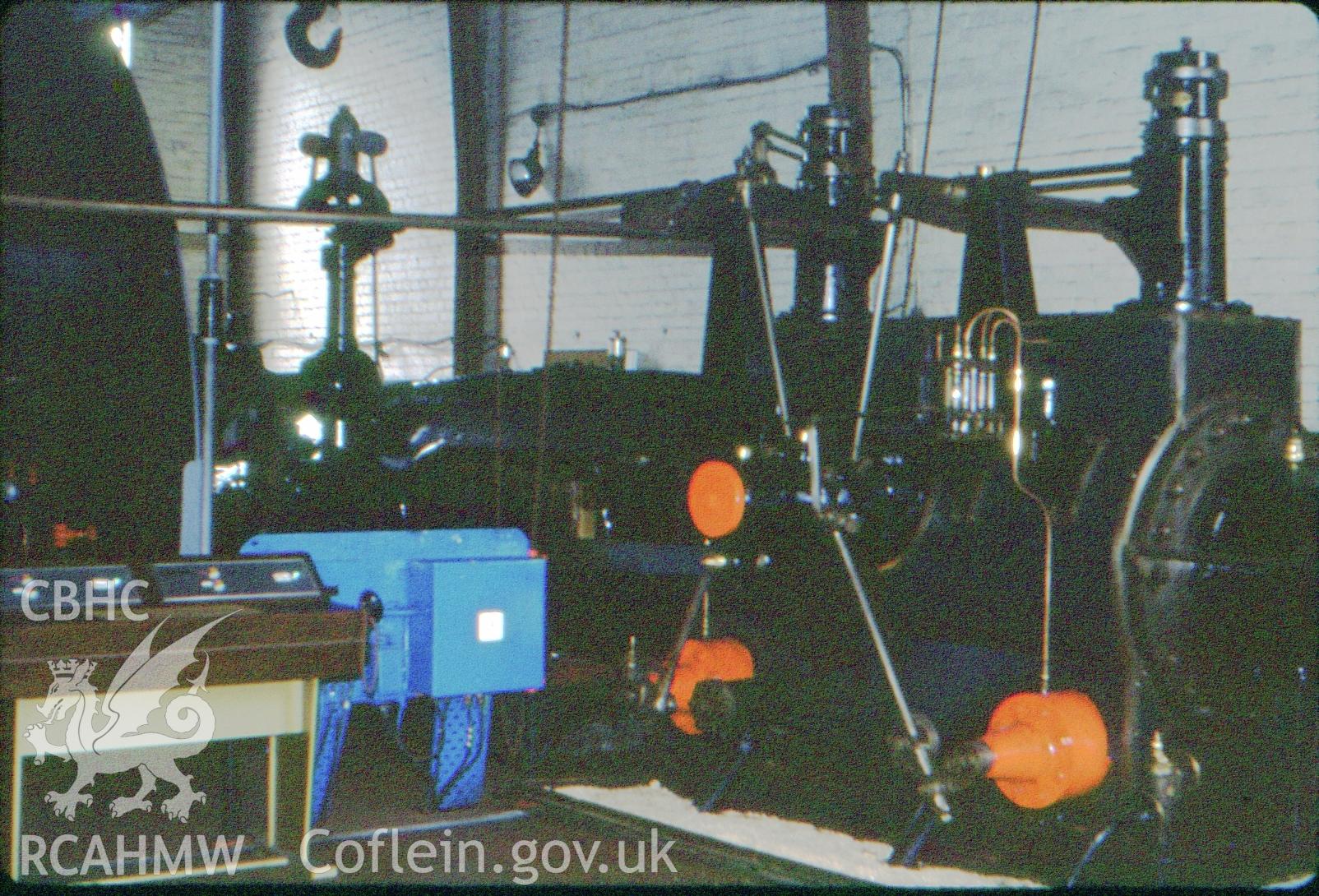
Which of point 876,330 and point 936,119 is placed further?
point 936,119

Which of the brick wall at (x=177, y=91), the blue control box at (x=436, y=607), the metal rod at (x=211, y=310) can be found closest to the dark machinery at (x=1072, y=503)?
the blue control box at (x=436, y=607)

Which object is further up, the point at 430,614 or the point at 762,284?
the point at 762,284

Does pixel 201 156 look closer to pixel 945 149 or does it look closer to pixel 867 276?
pixel 945 149

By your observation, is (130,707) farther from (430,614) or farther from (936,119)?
(936,119)

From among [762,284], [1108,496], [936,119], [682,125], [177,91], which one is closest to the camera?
[1108,496]

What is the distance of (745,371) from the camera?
138 inches

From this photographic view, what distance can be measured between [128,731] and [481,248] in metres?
5.74

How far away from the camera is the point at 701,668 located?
3260 mm

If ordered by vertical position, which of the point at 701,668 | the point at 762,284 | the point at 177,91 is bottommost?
the point at 701,668

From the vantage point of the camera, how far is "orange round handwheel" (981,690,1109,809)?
95.5 inches

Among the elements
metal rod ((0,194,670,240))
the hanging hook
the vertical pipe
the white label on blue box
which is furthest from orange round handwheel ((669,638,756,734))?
the vertical pipe

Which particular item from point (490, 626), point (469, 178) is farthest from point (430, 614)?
point (469, 178)

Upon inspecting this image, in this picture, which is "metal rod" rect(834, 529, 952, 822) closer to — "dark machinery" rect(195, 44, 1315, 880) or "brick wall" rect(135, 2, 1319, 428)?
"dark machinery" rect(195, 44, 1315, 880)

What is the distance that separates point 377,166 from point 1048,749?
286 inches
